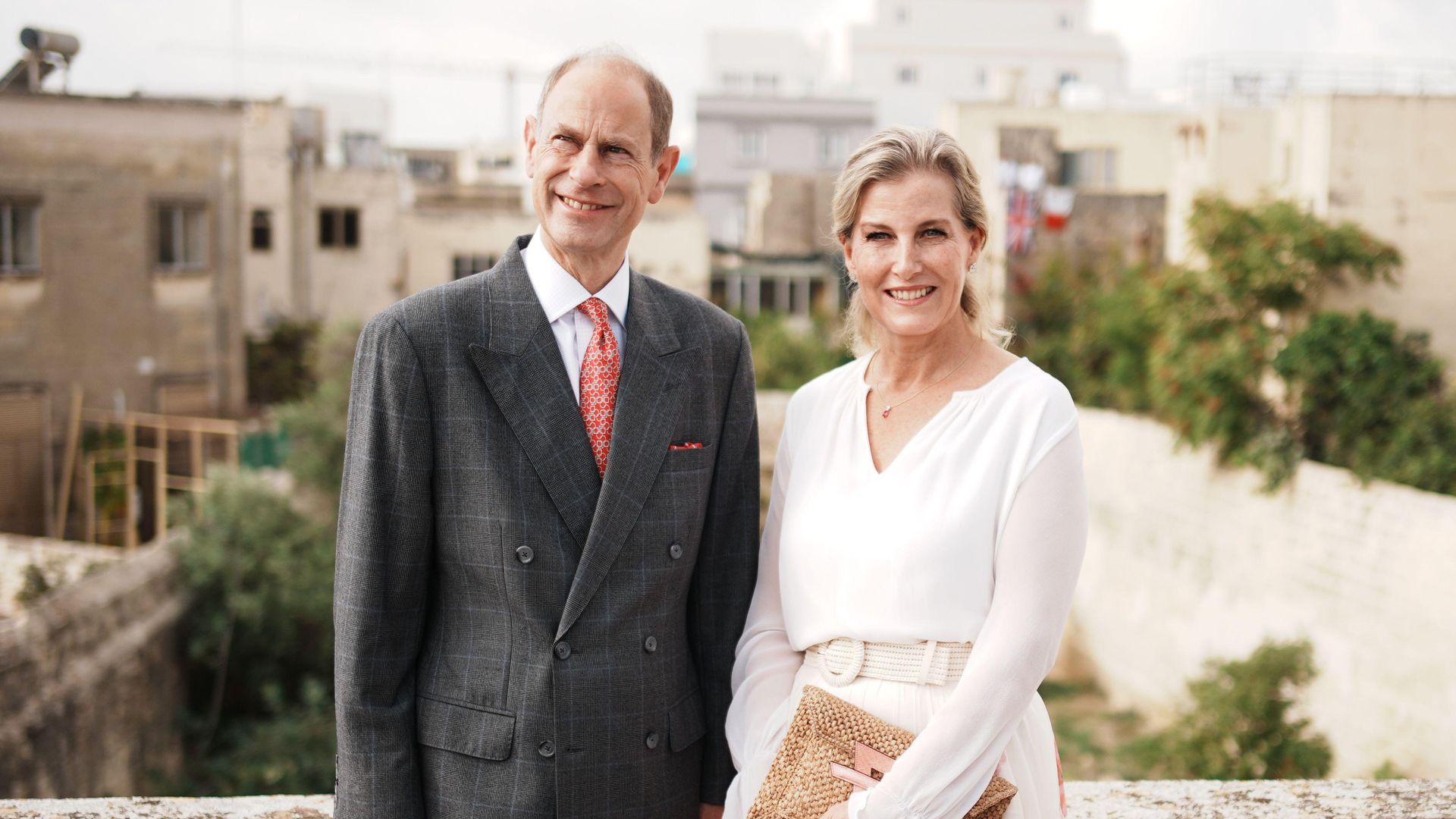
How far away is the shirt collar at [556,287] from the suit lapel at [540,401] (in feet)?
0.10

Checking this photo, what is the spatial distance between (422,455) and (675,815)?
0.80 m

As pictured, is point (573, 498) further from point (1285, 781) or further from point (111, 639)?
point (111, 639)

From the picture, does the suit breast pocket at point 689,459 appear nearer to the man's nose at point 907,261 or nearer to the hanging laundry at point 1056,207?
the man's nose at point 907,261

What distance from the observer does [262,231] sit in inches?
855

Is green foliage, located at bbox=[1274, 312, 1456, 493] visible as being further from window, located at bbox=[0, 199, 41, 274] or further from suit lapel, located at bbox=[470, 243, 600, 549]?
window, located at bbox=[0, 199, 41, 274]

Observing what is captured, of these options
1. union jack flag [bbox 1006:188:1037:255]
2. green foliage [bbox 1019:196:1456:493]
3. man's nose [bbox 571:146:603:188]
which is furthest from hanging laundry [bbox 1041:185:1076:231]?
man's nose [bbox 571:146:603:188]

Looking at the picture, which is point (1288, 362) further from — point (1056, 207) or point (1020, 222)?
point (1056, 207)

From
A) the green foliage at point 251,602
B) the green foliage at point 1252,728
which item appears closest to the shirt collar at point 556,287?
the green foliage at point 1252,728

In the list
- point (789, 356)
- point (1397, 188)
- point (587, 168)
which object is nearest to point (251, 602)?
point (789, 356)

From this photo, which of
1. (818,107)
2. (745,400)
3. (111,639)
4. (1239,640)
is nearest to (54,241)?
(111,639)

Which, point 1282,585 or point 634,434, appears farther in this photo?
point 1282,585

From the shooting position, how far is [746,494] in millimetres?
2363

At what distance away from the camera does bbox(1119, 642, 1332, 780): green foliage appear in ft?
33.4

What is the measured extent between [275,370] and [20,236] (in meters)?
5.61
